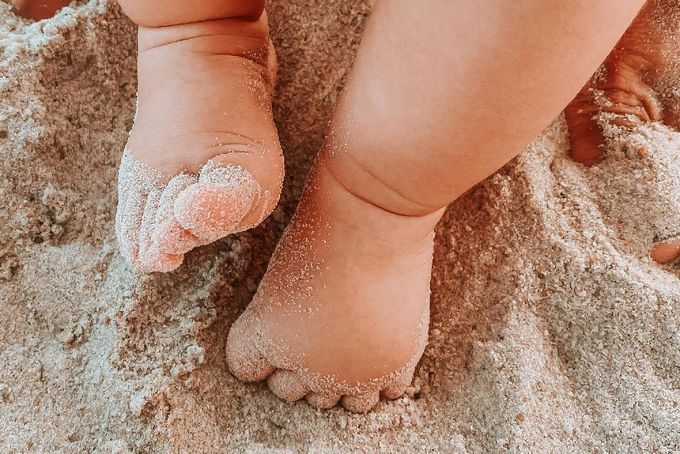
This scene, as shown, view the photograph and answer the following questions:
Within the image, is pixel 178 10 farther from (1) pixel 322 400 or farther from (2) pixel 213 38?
(1) pixel 322 400

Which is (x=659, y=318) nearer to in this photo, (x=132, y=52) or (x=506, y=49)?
(x=506, y=49)

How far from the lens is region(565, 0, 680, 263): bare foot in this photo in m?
0.91

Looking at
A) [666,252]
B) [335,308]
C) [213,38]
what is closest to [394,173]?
[335,308]

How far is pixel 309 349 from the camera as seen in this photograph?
73 centimetres

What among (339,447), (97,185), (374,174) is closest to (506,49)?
(374,174)

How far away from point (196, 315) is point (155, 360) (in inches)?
2.7

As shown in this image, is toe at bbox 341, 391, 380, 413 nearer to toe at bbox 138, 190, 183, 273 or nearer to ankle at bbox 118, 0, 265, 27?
toe at bbox 138, 190, 183, 273

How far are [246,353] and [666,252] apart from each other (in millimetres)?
495

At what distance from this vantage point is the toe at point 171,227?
60 cm

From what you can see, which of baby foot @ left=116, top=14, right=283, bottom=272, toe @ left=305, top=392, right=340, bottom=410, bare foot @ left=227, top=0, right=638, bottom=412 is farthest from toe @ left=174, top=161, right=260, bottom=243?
toe @ left=305, top=392, right=340, bottom=410

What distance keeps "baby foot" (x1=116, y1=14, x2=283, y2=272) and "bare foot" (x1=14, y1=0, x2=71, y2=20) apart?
0.82 feet

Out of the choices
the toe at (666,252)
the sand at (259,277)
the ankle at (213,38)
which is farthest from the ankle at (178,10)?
the toe at (666,252)

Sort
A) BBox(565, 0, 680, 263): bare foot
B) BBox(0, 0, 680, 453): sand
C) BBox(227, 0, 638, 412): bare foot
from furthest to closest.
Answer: BBox(565, 0, 680, 263): bare foot, BBox(0, 0, 680, 453): sand, BBox(227, 0, 638, 412): bare foot

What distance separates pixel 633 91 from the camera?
0.94 metres
